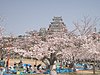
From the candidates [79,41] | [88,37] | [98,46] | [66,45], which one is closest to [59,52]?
[66,45]

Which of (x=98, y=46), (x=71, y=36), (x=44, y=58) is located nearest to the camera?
(x=44, y=58)

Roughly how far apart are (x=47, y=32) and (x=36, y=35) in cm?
177

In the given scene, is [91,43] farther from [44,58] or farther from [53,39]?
[44,58]

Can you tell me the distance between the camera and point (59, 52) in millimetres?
22000

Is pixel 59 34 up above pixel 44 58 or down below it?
above

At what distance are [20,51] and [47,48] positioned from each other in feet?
10.7

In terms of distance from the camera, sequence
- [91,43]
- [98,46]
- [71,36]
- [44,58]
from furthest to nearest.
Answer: [98,46] < [91,43] < [71,36] < [44,58]

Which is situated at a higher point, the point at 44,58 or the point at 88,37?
the point at 88,37

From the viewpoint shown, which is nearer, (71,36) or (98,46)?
(71,36)

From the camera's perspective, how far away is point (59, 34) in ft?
76.0

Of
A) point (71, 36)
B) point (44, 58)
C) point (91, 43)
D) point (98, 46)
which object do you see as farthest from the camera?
point (98, 46)

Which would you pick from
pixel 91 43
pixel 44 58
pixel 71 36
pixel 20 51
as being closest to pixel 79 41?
pixel 71 36

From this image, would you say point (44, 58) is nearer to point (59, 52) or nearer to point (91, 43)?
point (59, 52)

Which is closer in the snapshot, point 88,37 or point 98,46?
point 88,37
